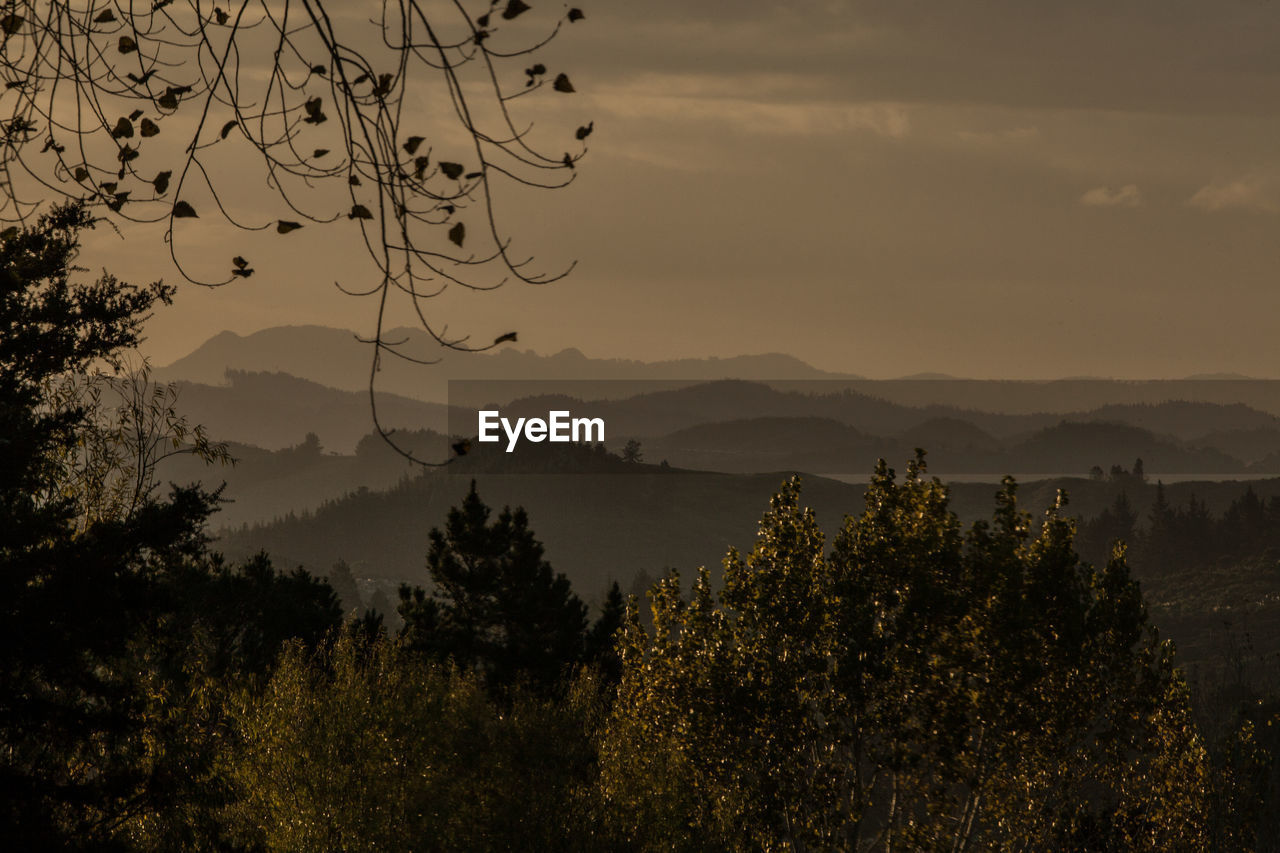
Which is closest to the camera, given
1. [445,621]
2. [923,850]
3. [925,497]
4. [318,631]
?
[923,850]

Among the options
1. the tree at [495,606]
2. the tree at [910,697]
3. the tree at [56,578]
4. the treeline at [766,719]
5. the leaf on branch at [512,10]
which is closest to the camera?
the leaf on branch at [512,10]

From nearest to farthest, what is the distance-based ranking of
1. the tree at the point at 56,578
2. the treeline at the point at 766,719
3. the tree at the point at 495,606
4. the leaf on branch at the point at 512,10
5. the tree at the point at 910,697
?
the leaf on branch at the point at 512,10 < the tree at the point at 56,578 < the treeline at the point at 766,719 < the tree at the point at 910,697 < the tree at the point at 495,606

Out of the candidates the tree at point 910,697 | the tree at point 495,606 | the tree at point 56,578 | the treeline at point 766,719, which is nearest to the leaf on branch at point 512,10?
the tree at point 56,578

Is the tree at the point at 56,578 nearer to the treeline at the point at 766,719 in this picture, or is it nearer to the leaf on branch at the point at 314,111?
the treeline at the point at 766,719

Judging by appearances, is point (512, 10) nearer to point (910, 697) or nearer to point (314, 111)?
point (314, 111)

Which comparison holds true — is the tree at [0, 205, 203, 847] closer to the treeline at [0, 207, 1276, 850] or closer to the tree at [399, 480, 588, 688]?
the treeline at [0, 207, 1276, 850]

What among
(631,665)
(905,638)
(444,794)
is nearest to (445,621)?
(631,665)

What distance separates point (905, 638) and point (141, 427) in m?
19.4

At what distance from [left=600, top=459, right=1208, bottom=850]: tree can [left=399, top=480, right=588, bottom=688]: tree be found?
25.1m

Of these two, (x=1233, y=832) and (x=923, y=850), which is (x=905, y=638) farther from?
(x=1233, y=832)

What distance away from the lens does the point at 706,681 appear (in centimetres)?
3016

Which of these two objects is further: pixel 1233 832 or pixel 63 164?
pixel 1233 832

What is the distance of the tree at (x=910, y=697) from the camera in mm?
29172

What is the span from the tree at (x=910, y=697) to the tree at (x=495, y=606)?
25.1 meters
